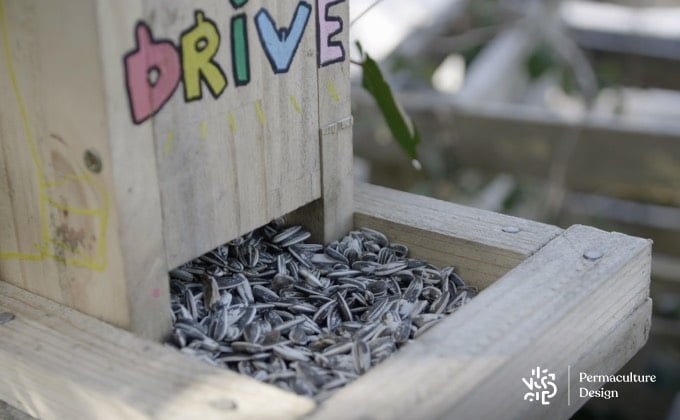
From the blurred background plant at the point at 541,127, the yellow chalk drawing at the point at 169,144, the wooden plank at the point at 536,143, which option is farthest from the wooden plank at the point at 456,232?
the wooden plank at the point at 536,143

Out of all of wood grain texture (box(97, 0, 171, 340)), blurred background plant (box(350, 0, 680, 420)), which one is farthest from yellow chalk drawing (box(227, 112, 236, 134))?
blurred background plant (box(350, 0, 680, 420))

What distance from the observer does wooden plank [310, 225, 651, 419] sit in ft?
2.69

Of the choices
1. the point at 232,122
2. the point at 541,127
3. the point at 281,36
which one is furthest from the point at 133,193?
the point at 541,127

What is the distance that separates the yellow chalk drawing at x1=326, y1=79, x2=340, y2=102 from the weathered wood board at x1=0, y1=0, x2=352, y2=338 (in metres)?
0.03

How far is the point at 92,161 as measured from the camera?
88 cm

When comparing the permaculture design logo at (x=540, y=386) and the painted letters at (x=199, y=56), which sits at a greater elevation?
the painted letters at (x=199, y=56)

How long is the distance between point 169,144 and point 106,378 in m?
0.22

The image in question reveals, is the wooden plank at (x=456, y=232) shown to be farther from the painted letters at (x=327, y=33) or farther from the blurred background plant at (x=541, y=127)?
the blurred background plant at (x=541, y=127)

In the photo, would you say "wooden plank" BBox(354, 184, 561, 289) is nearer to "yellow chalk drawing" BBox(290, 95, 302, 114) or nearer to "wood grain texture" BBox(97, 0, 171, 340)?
"yellow chalk drawing" BBox(290, 95, 302, 114)

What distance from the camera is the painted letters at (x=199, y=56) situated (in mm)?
922

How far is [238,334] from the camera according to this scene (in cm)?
98

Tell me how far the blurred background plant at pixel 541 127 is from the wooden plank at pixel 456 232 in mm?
834

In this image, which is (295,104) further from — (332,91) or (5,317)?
(5,317)

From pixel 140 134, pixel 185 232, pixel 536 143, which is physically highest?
pixel 140 134
